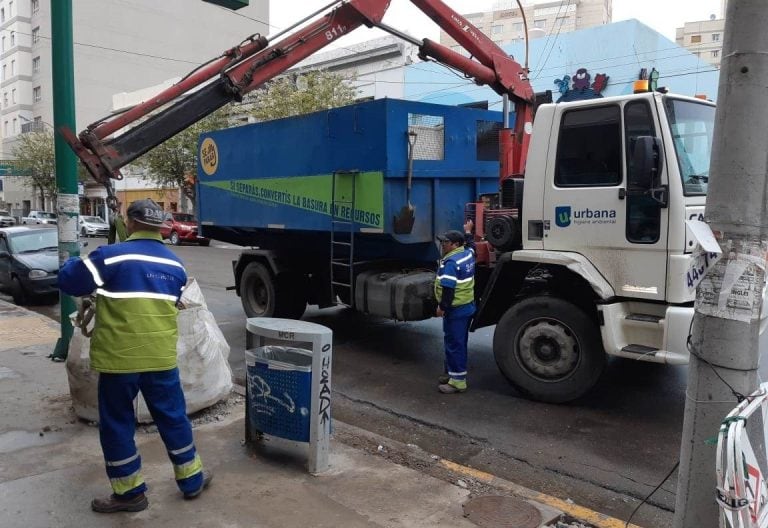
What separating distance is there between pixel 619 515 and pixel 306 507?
1.85 meters

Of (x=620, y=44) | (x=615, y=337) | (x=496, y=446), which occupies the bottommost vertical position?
(x=496, y=446)

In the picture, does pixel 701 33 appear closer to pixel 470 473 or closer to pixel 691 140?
pixel 691 140

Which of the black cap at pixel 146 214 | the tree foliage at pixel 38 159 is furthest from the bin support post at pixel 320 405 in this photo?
the tree foliage at pixel 38 159

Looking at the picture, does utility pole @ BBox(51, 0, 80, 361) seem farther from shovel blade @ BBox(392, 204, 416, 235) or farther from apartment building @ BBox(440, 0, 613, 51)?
apartment building @ BBox(440, 0, 613, 51)

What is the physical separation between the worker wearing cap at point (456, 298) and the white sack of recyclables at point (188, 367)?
7.02 feet

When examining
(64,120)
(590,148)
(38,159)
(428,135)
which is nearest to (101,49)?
(38,159)

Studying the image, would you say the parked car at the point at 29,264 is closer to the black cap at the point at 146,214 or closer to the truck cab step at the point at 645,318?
the black cap at the point at 146,214

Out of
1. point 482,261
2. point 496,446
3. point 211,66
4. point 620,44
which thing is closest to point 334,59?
point 620,44

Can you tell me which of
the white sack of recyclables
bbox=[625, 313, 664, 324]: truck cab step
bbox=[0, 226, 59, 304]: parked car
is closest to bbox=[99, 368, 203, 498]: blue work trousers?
the white sack of recyclables

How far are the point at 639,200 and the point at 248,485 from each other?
11.8 ft

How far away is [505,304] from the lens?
6.18 metres

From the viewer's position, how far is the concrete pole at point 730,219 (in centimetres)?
249

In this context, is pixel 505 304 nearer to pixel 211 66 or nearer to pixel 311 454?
pixel 311 454

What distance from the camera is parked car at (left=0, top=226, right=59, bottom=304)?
11547 mm
